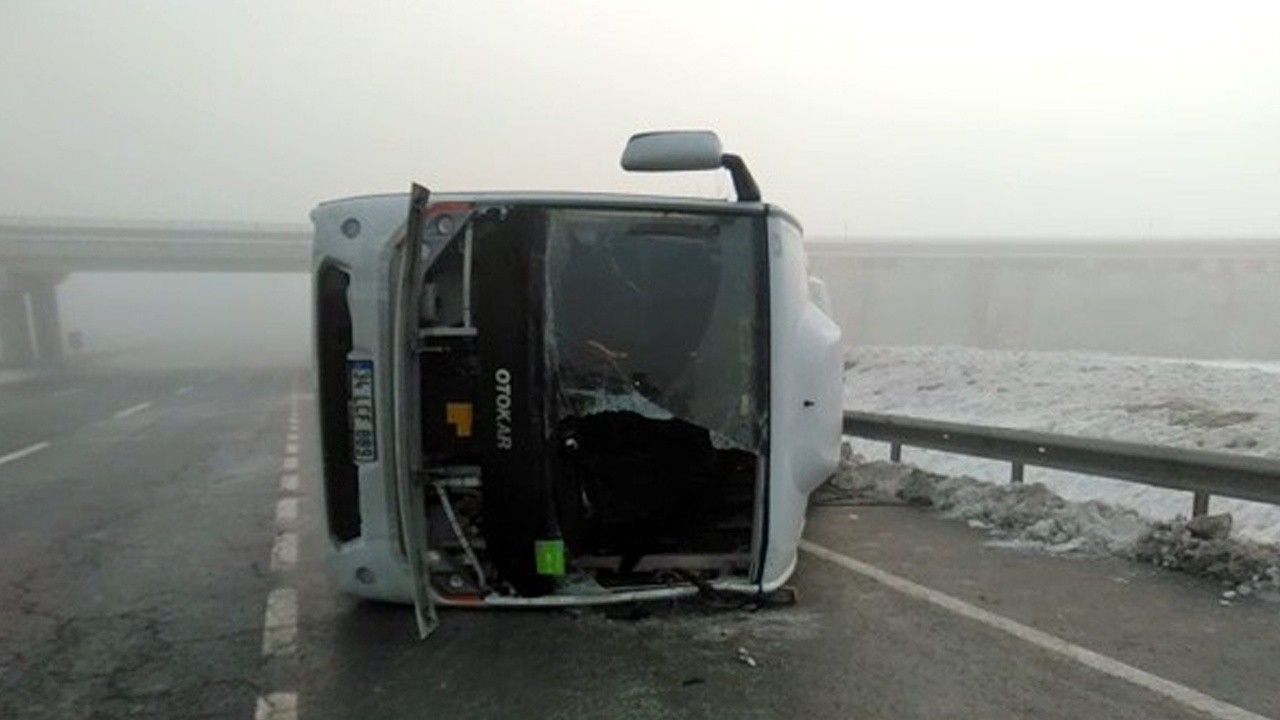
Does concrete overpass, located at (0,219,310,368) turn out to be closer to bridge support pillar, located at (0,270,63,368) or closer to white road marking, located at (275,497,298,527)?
bridge support pillar, located at (0,270,63,368)

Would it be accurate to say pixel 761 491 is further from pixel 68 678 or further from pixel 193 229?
pixel 193 229

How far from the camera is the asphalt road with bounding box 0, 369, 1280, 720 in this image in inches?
131

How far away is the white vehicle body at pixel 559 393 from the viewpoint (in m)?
3.84

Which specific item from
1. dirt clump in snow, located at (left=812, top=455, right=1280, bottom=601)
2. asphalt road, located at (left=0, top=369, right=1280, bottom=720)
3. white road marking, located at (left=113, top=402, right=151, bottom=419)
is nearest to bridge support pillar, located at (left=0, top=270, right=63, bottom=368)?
white road marking, located at (left=113, top=402, right=151, bottom=419)

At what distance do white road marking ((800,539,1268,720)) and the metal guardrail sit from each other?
2.05 meters

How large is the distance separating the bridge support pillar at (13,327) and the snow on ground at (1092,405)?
132 feet

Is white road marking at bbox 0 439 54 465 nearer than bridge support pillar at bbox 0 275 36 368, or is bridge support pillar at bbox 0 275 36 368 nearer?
white road marking at bbox 0 439 54 465

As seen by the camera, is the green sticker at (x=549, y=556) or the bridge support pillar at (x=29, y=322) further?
the bridge support pillar at (x=29, y=322)

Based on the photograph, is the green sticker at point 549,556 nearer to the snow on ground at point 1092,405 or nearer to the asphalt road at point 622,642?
the asphalt road at point 622,642

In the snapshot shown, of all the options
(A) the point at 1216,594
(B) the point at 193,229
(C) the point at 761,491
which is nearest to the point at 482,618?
(C) the point at 761,491

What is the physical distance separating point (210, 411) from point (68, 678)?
13.2 metres

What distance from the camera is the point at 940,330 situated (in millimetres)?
55344

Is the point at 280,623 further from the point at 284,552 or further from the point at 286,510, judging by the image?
the point at 286,510

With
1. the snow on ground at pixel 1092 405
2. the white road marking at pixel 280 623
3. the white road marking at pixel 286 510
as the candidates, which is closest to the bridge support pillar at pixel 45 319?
the snow on ground at pixel 1092 405
